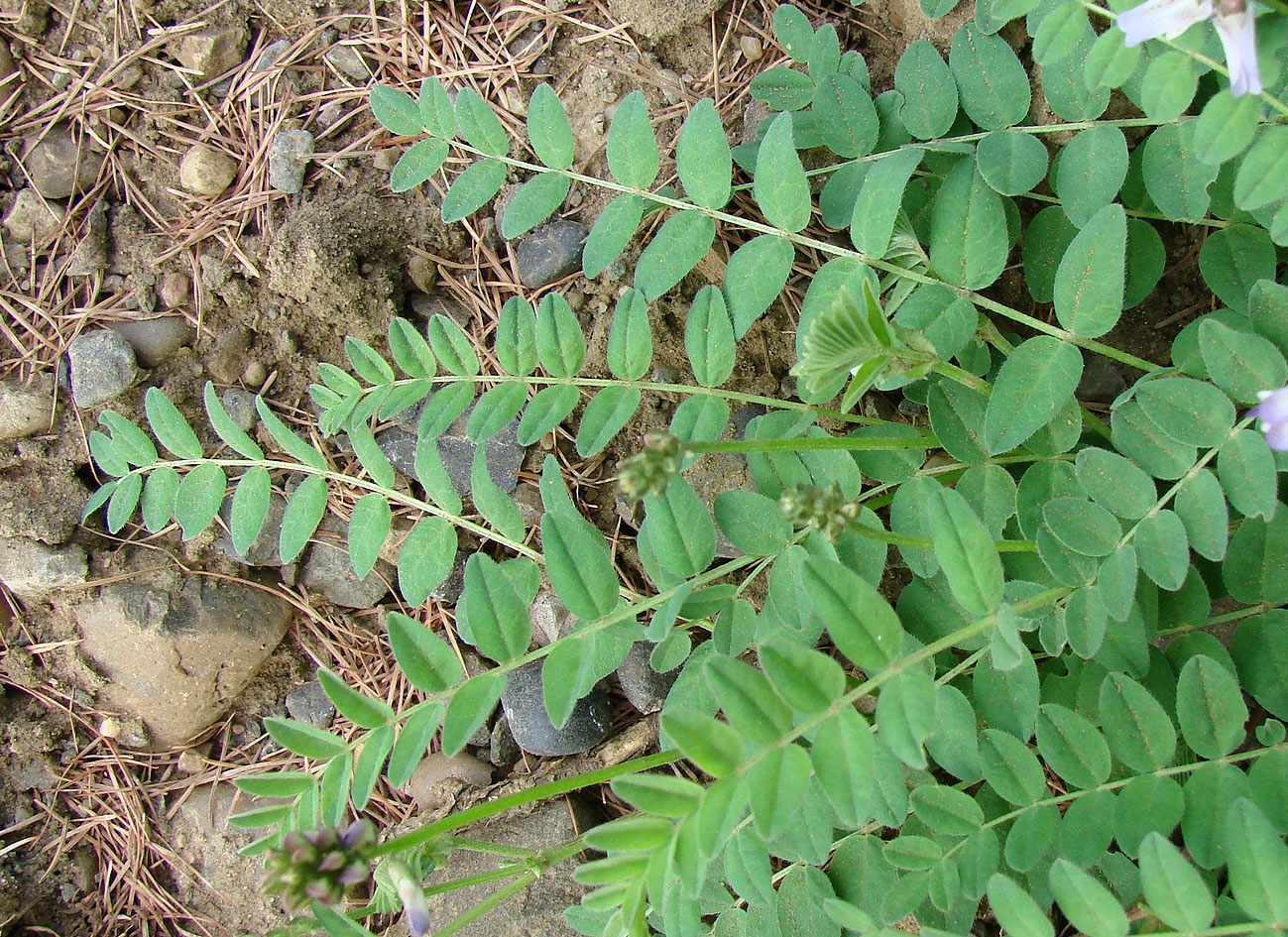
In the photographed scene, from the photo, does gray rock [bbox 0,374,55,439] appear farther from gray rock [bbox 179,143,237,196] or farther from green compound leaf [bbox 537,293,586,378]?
green compound leaf [bbox 537,293,586,378]

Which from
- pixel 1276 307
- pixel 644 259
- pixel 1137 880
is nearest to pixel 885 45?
pixel 644 259

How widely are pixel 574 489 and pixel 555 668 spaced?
1148 millimetres

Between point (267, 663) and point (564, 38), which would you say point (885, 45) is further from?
point (267, 663)

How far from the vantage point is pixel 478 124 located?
243 centimetres

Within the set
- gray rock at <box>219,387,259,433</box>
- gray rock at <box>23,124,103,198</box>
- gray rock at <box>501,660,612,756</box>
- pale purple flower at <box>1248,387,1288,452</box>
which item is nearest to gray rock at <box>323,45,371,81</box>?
gray rock at <box>23,124,103,198</box>

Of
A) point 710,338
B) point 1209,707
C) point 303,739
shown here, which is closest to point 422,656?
point 303,739

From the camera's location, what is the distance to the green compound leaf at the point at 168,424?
254cm

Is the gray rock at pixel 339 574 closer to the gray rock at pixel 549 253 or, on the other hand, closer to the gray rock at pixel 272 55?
the gray rock at pixel 549 253

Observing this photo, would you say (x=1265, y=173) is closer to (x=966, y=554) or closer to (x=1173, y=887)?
(x=966, y=554)

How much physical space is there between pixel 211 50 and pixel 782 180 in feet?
6.91

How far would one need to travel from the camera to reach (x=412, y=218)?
119 inches

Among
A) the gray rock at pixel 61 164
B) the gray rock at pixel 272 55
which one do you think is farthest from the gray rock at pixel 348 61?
the gray rock at pixel 61 164

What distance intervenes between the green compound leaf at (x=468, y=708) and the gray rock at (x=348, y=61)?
85.4 inches

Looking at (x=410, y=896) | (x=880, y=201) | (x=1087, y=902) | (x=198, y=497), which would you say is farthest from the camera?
(x=198, y=497)
